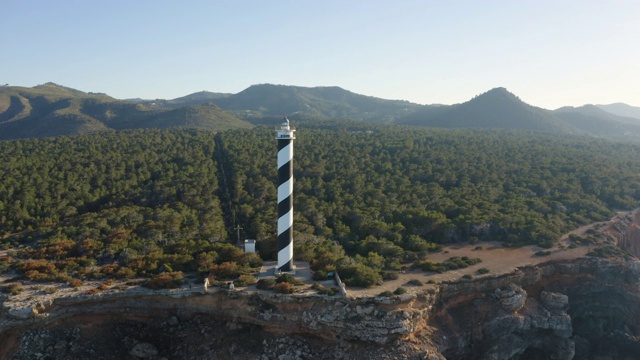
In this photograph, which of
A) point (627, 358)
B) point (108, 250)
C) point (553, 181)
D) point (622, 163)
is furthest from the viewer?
point (622, 163)

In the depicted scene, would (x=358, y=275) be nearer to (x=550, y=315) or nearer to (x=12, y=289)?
(x=550, y=315)

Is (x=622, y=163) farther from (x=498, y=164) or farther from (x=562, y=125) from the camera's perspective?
(x=562, y=125)

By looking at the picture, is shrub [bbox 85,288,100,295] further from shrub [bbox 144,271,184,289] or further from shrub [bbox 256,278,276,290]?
shrub [bbox 256,278,276,290]

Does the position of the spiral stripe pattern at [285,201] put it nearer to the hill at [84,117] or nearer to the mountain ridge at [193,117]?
the mountain ridge at [193,117]

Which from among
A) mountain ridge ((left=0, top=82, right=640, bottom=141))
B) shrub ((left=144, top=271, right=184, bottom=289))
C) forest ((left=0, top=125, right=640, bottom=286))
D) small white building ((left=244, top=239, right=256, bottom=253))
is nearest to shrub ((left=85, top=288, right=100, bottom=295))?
shrub ((left=144, top=271, right=184, bottom=289))

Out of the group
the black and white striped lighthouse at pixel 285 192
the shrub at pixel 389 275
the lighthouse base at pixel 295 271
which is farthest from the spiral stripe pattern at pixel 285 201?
the shrub at pixel 389 275

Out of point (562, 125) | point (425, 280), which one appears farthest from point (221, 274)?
point (562, 125)

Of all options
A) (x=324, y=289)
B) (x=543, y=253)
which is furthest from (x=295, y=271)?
(x=543, y=253)
